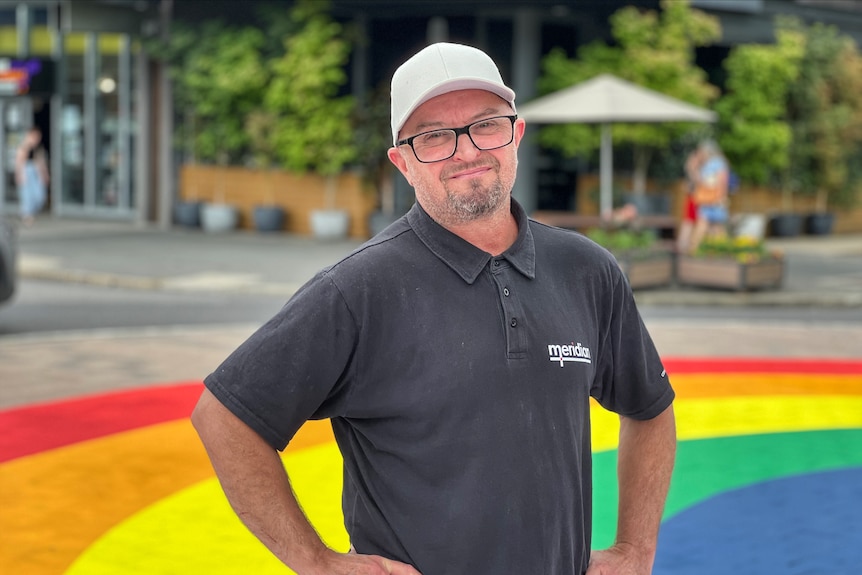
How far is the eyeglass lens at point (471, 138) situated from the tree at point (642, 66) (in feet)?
66.7

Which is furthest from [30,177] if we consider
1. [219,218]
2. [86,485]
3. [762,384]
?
[86,485]

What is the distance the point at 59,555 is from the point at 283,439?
316 cm

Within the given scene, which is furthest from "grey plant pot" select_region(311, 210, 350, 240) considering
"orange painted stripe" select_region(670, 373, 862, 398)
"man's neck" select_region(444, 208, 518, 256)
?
"man's neck" select_region(444, 208, 518, 256)

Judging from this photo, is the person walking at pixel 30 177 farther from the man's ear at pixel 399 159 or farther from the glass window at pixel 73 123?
the man's ear at pixel 399 159

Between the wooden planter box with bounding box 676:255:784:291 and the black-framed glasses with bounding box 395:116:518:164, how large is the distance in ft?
45.7

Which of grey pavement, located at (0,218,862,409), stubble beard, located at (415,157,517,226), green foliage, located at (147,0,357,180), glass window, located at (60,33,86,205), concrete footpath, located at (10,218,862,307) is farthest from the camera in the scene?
glass window, located at (60,33,86,205)

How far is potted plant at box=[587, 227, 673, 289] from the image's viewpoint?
16297mm

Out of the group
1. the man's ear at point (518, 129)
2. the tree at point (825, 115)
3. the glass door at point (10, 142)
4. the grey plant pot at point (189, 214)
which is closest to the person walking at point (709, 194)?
the tree at point (825, 115)

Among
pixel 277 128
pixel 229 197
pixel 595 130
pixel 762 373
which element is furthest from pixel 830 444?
pixel 229 197

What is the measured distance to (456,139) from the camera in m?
2.77

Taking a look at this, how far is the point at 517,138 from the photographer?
9.40 ft

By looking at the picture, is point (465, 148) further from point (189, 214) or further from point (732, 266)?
point (189, 214)

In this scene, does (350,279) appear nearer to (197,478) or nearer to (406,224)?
(406,224)

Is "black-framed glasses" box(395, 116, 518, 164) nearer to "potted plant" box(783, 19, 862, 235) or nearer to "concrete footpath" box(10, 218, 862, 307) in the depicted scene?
"concrete footpath" box(10, 218, 862, 307)
